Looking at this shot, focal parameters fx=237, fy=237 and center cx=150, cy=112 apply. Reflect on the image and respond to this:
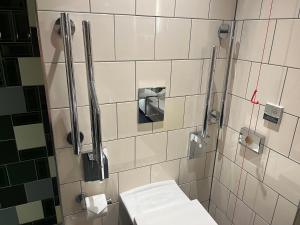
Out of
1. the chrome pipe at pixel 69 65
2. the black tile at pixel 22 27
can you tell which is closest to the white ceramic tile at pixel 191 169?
the chrome pipe at pixel 69 65

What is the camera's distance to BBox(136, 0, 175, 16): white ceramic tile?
3.18 feet

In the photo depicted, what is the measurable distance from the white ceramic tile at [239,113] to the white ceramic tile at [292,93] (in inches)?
7.7

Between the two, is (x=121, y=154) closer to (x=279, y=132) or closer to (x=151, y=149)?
(x=151, y=149)

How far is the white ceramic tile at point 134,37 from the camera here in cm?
97

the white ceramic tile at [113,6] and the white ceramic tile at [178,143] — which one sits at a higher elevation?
the white ceramic tile at [113,6]

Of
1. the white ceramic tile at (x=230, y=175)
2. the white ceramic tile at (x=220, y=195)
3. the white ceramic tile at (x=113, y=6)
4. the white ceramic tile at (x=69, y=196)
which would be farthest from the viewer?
the white ceramic tile at (x=220, y=195)

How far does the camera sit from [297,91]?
0.94 metres

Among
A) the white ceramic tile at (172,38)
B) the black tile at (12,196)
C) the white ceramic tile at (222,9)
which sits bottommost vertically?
the black tile at (12,196)

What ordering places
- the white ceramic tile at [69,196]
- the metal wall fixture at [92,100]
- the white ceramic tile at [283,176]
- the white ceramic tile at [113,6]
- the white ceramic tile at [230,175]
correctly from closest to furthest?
the metal wall fixture at [92,100]
the white ceramic tile at [113,6]
the white ceramic tile at [283,176]
the white ceramic tile at [69,196]
the white ceramic tile at [230,175]

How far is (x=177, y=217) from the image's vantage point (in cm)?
106

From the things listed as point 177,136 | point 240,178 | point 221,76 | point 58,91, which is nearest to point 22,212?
point 58,91

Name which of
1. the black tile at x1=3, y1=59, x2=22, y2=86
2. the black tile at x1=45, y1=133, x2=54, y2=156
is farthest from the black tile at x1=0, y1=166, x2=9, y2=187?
the black tile at x1=3, y1=59, x2=22, y2=86

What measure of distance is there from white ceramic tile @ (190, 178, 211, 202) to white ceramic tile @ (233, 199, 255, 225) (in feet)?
0.75

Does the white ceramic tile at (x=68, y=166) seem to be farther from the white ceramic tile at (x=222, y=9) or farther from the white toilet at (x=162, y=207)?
the white ceramic tile at (x=222, y=9)
